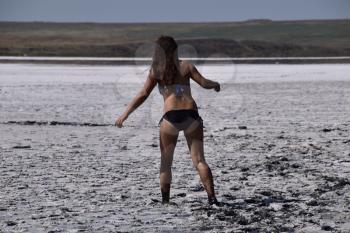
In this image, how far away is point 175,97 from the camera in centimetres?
764

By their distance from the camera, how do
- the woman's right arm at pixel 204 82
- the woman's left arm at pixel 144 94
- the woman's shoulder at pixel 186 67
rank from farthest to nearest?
the woman's left arm at pixel 144 94 < the woman's shoulder at pixel 186 67 < the woman's right arm at pixel 204 82

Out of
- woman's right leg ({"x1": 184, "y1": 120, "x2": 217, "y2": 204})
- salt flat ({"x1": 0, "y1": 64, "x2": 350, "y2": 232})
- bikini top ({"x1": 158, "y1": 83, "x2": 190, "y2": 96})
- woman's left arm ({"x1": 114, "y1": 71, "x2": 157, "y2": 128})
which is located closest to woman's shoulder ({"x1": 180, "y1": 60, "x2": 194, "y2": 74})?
bikini top ({"x1": 158, "y1": 83, "x2": 190, "y2": 96})

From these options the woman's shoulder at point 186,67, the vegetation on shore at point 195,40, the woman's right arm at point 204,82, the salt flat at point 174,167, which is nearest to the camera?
the salt flat at point 174,167

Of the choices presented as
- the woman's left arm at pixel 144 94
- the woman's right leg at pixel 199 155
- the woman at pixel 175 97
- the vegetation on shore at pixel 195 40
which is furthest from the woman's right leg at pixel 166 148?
the vegetation on shore at pixel 195 40

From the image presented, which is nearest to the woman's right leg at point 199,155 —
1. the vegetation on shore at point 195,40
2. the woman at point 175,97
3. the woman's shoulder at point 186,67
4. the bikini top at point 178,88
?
the woman at point 175,97

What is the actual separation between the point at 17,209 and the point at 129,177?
2.19 metres

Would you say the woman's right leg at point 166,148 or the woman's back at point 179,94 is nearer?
the woman's back at point 179,94

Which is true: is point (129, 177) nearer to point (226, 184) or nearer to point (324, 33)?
point (226, 184)

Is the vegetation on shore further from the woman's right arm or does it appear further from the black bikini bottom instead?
the woman's right arm

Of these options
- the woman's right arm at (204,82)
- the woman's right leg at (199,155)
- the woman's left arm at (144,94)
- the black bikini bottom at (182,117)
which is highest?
the woman's right arm at (204,82)

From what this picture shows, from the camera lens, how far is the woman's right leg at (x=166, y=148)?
774cm

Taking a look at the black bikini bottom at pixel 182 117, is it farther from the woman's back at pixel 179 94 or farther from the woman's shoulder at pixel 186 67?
the woman's shoulder at pixel 186 67

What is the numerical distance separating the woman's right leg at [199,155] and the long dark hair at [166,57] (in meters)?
0.49

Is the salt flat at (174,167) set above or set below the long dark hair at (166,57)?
below
